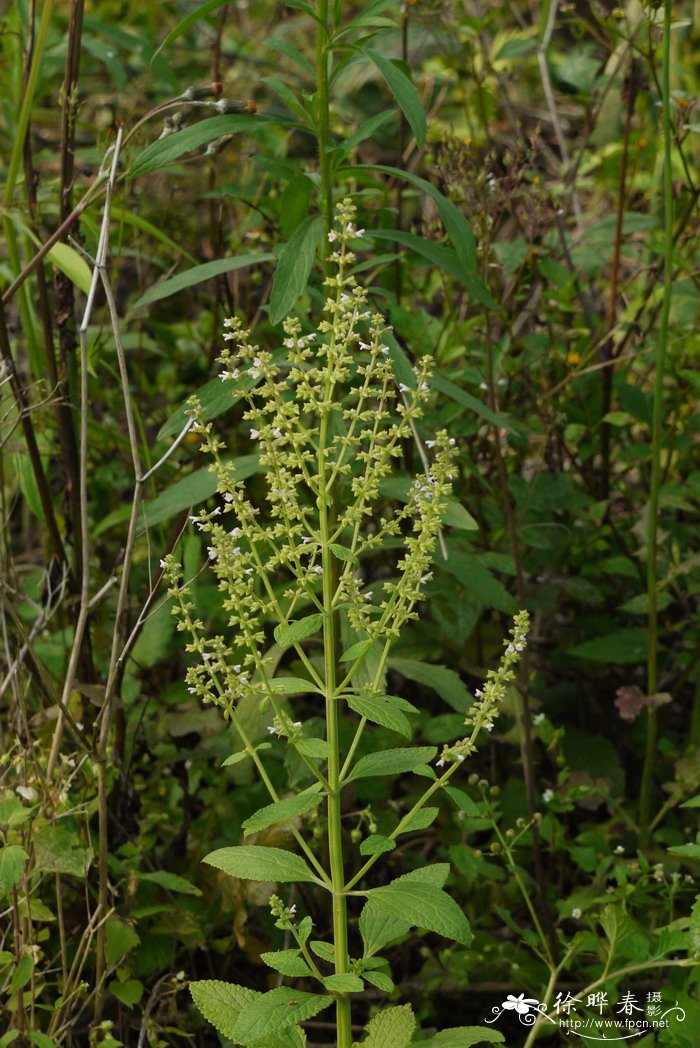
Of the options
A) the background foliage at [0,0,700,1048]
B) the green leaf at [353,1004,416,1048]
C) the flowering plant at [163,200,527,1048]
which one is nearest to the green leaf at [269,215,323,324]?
the background foliage at [0,0,700,1048]

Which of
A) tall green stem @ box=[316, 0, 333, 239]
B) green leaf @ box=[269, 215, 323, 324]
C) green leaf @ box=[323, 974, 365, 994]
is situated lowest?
green leaf @ box=[323, 974, 365, 994]

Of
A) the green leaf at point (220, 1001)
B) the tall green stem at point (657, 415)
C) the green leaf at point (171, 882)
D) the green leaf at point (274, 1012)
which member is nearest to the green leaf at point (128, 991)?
the green leaf at point (171, 882)

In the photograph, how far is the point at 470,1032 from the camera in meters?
1.46

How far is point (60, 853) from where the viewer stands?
1.78 metres

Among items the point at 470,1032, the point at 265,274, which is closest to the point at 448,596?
the point at 470,1032

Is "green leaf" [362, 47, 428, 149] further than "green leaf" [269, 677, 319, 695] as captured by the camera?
Yes

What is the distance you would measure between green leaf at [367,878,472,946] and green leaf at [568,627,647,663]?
3.65ft

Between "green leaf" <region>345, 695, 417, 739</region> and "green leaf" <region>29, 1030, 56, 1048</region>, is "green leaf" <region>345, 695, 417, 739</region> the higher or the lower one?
the higher one

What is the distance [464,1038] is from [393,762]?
38 centimetres

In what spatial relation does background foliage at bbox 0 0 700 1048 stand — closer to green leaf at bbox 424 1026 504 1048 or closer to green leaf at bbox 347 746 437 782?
green leaf at bbox 347 746 437 782

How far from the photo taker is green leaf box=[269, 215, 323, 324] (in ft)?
5.66

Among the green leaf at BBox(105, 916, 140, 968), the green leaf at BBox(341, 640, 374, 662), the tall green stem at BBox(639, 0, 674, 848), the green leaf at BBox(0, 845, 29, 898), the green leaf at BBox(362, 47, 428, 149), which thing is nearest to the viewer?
the green leaf at BBox(341, 640, 374, 662)

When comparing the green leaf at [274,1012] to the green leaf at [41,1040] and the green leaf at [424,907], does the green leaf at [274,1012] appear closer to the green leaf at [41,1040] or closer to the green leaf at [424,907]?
the green leaf at [424,907]

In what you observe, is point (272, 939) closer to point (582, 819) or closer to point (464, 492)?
point (582, 819)
